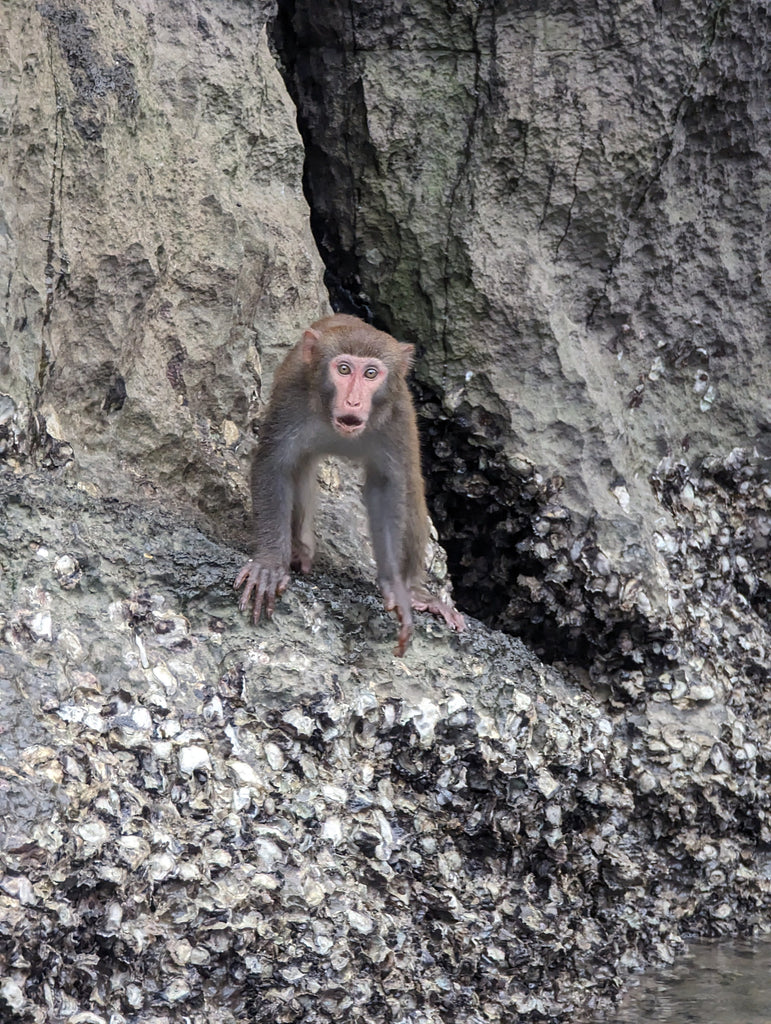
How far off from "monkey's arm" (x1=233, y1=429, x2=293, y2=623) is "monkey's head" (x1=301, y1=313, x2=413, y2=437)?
0.30 metres

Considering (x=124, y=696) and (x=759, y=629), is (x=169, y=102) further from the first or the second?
(x=759, y=629)

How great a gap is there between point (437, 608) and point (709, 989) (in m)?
1.76

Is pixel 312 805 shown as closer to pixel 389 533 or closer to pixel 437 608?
pixel 437 608

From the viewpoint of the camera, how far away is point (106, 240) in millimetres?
4828

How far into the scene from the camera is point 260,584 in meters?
4.48

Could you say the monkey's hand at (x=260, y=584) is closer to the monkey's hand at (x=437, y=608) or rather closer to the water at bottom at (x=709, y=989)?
the monkey's hand at (x=437, y=608)

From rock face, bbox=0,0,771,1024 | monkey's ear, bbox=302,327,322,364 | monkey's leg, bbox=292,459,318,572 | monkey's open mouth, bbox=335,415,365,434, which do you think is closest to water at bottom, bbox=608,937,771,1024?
rock face, bbox=0,0,771,1024

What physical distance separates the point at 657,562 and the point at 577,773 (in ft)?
3.84

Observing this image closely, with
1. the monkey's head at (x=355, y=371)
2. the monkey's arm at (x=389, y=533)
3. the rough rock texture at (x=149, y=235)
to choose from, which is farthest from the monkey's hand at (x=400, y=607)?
the rough rock texture at (x=149, y=235)

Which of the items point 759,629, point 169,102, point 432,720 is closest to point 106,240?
point 169,102

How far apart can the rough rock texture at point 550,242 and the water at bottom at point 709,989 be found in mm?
1341

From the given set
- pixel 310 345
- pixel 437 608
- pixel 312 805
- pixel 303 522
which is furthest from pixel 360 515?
pixel 312 805

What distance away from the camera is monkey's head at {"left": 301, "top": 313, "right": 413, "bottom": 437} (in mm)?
4523

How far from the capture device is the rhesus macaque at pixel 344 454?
15.0 feet
